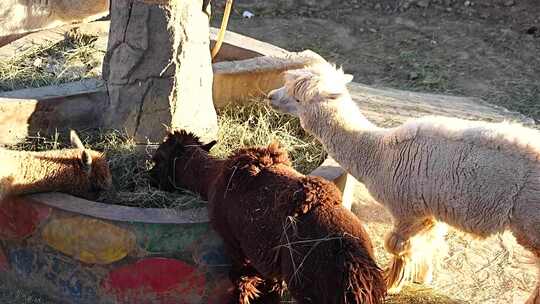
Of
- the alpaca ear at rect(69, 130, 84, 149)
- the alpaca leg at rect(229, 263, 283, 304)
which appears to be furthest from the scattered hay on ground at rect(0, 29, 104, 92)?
the alpaca leg at rect(229, 263, 283, 304)

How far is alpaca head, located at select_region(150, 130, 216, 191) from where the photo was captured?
4762mm

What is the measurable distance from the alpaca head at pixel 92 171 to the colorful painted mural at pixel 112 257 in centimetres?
44

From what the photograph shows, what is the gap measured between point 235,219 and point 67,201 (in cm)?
111

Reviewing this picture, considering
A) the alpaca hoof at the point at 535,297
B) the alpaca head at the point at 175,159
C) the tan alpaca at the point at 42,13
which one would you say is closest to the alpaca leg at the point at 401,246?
the alpaca hoof at the point at 535,297

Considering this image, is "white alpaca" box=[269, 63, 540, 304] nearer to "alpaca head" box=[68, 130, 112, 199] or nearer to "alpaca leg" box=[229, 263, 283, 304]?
"alpaca leg" box=[229, 263, 283, 304]

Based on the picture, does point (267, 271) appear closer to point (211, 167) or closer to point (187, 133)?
point (211, 167)

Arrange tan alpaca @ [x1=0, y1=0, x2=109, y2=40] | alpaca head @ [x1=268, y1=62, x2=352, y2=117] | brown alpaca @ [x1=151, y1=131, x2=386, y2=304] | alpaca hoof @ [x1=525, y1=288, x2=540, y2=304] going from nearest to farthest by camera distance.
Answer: brown alpaca @ [x1=151, y1=131, x2=386, y2=304], alpaca hoof @ [x1=525, y1=288, x2=540, y2=304], alpaca head @ [x1=268, y1=62, x2=352, y2=117], tan alpaca @ [x1=0, y1=0, x2=109, y2=40]

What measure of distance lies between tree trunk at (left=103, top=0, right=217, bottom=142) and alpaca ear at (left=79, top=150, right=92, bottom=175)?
0.58 metres

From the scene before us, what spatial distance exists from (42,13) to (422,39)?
5445 mm

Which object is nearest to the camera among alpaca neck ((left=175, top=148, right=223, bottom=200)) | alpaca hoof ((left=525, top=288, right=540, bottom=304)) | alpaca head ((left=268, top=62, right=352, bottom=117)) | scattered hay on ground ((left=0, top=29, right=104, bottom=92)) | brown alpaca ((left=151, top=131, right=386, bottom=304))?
brown alpaca ((left=151, top=131, right=386, bottom=304))

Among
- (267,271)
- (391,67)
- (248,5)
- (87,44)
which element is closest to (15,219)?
(267,271)

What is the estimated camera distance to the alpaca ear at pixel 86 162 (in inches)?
184

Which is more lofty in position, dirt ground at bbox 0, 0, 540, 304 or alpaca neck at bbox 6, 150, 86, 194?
dirt ground at bbox 0, 0, 540, 304

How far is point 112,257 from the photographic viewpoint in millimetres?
4336
